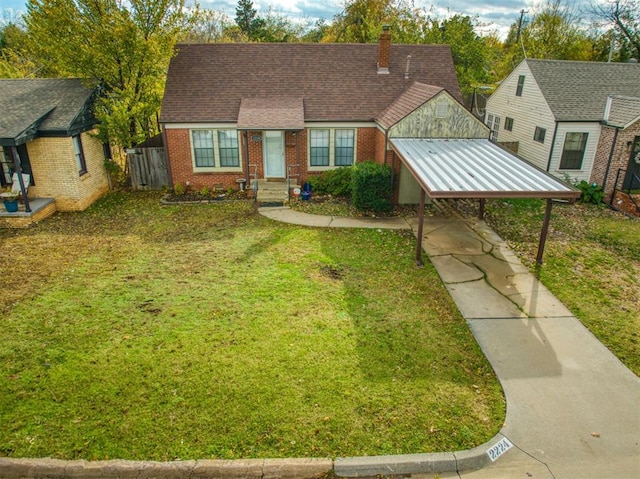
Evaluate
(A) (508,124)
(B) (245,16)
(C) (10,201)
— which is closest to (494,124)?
(A) (508,124)

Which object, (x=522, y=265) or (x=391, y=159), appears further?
(x=391, y=159)

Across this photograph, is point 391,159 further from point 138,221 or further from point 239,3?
point 239,3

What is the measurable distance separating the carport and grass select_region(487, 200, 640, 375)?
1.04 meters

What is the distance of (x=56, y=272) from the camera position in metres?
10.7

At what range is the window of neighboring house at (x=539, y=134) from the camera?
18.3 meters

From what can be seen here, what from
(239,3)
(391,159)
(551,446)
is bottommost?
(551,446)

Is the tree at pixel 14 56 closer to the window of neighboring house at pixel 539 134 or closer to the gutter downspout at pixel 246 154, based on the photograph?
the gutter downspout at pixel 246 154

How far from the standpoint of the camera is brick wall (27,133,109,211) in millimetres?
14820

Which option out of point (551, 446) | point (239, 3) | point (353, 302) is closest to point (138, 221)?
point (353, 302)

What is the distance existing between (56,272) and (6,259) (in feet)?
6.28

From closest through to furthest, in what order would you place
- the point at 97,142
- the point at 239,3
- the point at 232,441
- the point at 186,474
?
1. the point at 186,474
2. the point at 232,441
3. the point at 97,142
4. the point at 239,3

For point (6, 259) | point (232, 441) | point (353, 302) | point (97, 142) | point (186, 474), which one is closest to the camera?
point (186, 474)

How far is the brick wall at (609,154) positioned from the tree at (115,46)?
17077 millimetres

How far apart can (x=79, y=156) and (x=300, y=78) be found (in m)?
9.09
